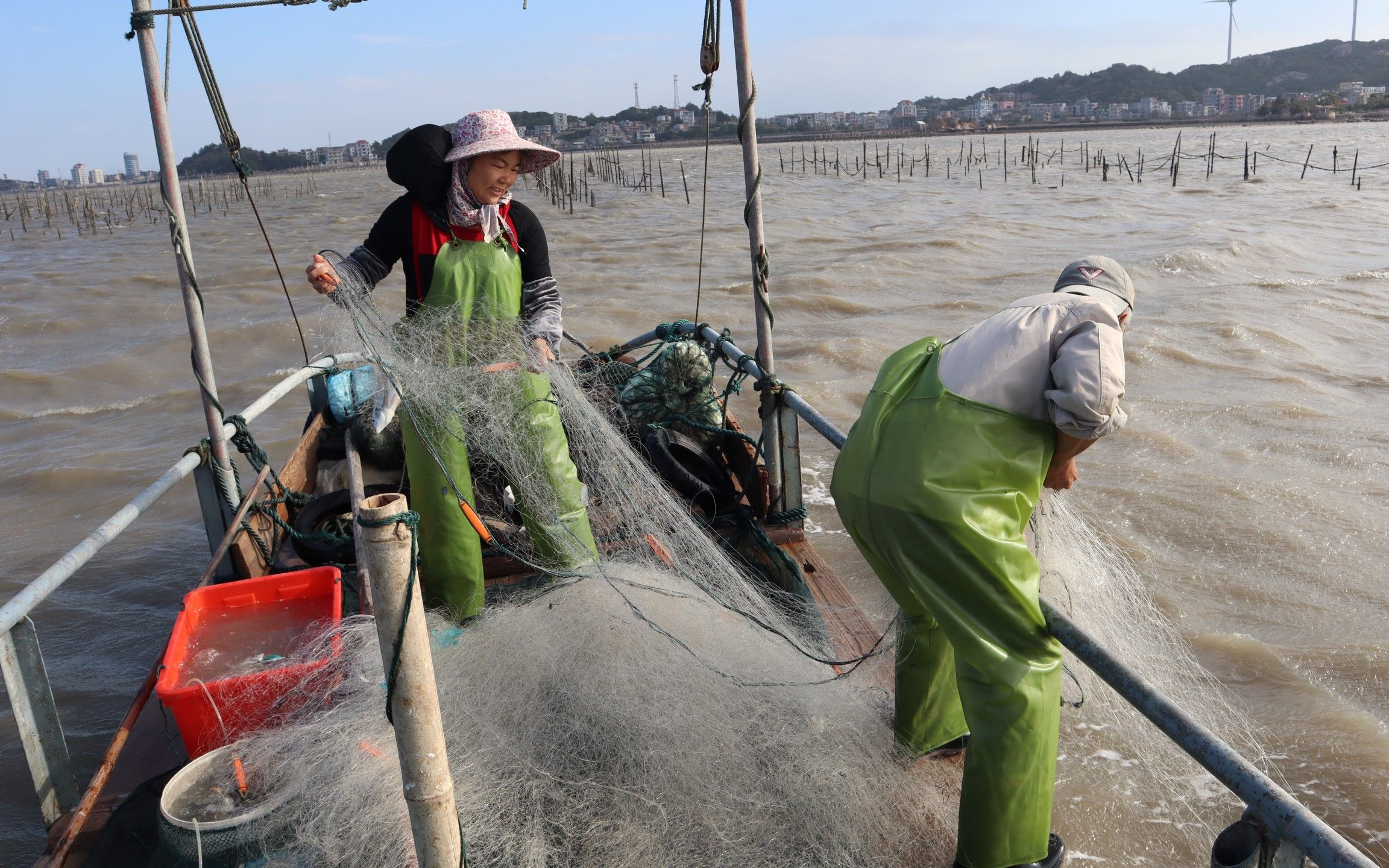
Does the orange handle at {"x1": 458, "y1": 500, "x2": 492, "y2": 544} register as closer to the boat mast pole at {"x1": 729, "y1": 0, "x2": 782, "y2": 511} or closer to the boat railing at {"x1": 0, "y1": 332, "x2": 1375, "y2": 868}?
the boat railing at {"x1": 0, "y1": 332, "x2": 1375, "y2": 868}

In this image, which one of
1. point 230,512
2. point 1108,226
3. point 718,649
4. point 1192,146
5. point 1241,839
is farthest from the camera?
point 1192,146

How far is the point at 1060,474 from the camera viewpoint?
94.2 inches

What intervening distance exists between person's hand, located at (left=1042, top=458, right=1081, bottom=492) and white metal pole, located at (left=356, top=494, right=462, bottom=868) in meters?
1.51

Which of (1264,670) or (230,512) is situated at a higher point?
(230,512)

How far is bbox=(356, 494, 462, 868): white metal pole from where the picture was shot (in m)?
1.53

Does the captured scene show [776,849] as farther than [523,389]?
No

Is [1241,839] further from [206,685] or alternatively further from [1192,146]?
[1192,146]

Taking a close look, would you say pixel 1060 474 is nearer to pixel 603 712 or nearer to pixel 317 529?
pixel 603 712

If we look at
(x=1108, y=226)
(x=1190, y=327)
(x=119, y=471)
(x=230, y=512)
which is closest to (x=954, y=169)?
Result: (x=1108, y=226)

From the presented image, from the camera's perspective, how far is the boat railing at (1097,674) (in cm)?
149

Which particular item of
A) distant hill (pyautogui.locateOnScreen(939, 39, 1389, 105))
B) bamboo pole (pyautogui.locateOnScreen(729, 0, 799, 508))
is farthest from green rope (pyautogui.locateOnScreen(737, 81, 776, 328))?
distant hill (pyautogui.locateOnScreen(939, 39, 1389, 105))

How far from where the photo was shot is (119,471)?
8.59 metres

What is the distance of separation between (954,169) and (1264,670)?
50.4 m

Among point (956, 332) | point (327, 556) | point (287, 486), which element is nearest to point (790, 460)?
point (327, 556)
